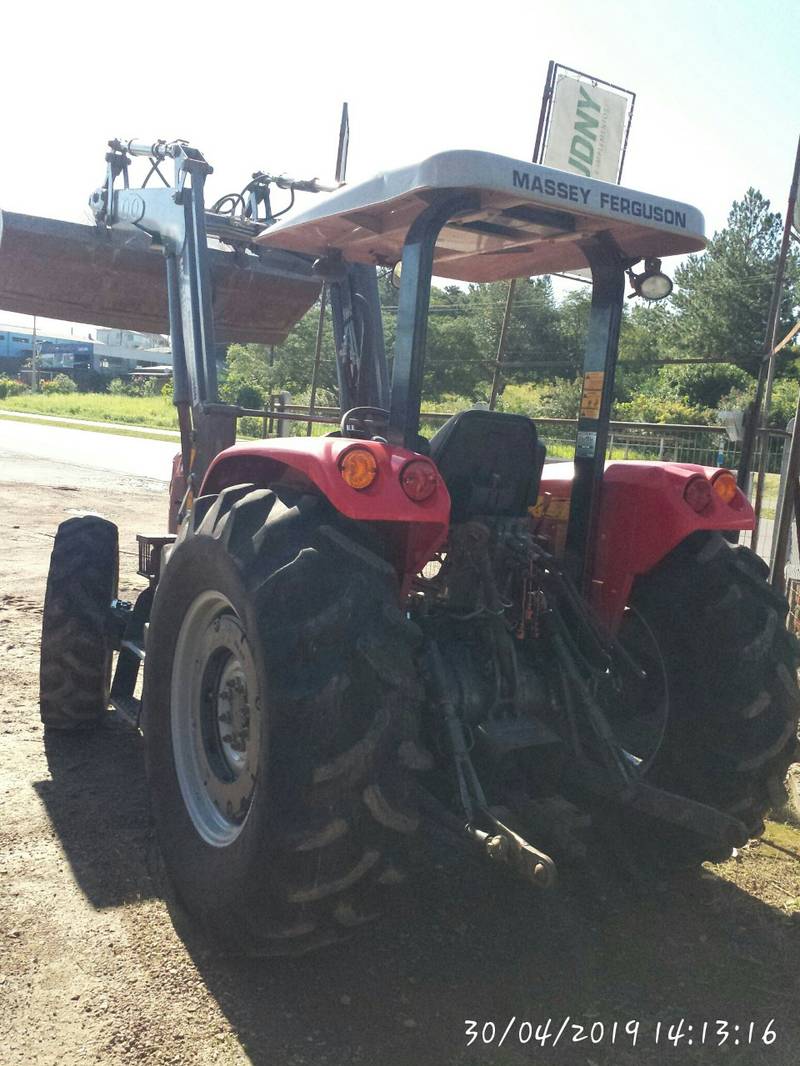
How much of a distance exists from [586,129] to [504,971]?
831cm

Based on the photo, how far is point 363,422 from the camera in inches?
144

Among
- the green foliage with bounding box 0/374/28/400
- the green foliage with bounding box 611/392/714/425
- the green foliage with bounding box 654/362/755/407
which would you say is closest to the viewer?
the green foliage with bounding box 611/392/714/425

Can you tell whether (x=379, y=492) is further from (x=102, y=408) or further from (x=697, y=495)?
(x=102, y=408)

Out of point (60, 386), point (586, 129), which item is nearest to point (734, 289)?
point (586, 129)

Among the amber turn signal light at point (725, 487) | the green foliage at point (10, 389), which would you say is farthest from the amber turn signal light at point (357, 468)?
the green foliage at point (10, 389)

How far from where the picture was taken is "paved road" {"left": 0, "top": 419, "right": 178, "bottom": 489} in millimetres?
16859

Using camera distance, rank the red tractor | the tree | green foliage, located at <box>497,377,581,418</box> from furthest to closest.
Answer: the tree → green foliage, located at <box>497,377,581,418</box> → the red tractor

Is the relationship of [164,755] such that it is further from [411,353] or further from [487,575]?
[411,353]

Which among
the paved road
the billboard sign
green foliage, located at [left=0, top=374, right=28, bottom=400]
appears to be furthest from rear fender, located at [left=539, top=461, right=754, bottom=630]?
green foliage, located at [left=0, top=374, right=28, bottom=400]

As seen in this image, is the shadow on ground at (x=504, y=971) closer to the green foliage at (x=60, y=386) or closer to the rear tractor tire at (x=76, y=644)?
the rear tractor tire at (x=76, y=644)

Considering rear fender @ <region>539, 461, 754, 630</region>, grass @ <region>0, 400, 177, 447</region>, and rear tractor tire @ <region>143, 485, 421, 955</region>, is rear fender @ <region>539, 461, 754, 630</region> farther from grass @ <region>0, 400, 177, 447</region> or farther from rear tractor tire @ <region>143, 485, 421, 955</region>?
grass @ <region>0, 400, 177, 447</region>

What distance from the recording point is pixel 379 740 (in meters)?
2.54

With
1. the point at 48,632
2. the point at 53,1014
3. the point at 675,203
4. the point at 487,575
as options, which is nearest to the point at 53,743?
the point at 48,632

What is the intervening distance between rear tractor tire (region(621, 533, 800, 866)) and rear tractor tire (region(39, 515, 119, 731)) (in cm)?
251
